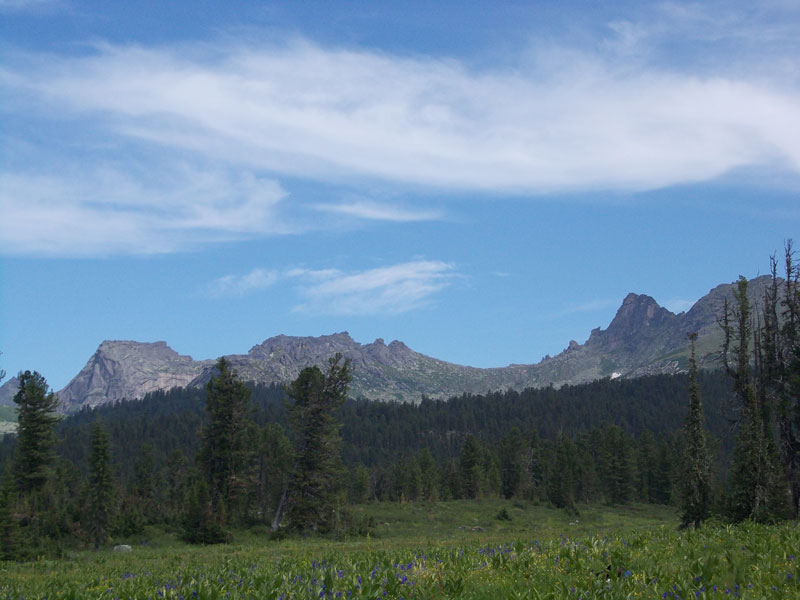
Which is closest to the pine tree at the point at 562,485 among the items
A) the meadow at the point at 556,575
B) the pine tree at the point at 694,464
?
the pine tree at the point at 694,464

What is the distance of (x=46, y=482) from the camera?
60188 millimetres

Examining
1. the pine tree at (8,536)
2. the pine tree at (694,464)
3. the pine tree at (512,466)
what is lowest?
the pine tree at (512,466)

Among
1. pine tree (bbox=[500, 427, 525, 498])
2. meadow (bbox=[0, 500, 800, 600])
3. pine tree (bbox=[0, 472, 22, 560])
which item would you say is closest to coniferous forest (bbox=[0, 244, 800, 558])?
pine tree (bbox=[0, 472, 22, 560])

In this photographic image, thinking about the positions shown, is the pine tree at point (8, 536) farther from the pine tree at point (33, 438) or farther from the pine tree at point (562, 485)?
the pine tree at point (562, 485)

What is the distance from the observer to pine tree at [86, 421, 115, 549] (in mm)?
51125

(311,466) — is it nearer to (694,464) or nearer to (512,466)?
(694,464)

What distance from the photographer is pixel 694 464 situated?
41.1 meters

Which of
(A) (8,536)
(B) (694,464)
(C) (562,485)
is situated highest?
(B) (694,464)

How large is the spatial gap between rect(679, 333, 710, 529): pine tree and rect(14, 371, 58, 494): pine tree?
5433cm

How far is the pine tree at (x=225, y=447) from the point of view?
2267 inches

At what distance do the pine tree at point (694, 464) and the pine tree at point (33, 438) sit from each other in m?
54.3

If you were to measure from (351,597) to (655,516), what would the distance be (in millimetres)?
87773

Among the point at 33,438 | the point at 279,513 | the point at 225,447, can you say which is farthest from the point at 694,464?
the point at 33,438

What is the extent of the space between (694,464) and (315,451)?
30.5 m
